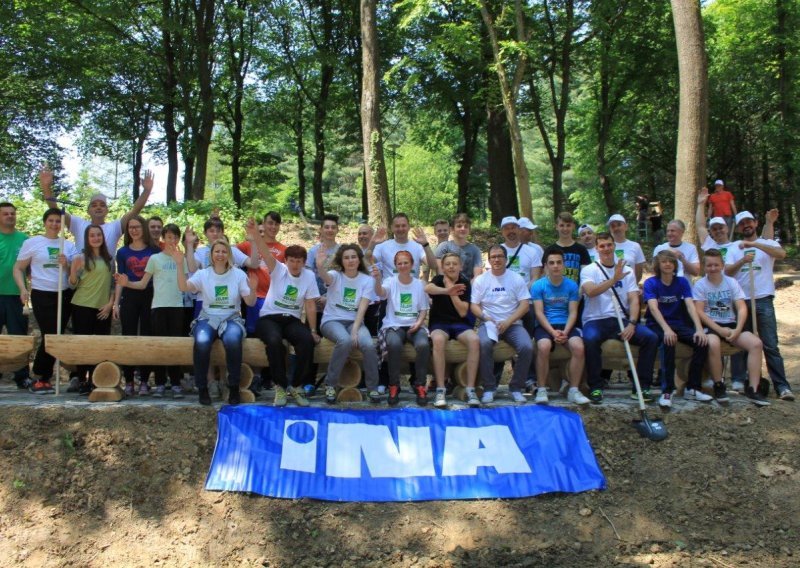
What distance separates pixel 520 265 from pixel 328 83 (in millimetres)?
19559

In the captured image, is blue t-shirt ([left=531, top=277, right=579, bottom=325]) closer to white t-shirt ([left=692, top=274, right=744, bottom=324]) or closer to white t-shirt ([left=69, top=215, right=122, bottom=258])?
white t-shirt ([left=692, top=274, right=744, bottom=324])

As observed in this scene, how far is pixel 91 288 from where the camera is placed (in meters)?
6.98

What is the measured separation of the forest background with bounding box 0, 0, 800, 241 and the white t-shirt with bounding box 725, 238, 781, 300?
881cm

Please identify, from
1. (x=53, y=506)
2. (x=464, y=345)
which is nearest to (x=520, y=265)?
(x=464, y=345)

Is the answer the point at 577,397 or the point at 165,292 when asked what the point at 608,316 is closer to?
the point at 577,397

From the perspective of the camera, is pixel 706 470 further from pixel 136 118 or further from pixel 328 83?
pixel 136 118

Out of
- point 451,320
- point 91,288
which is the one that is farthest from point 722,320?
point 91,288

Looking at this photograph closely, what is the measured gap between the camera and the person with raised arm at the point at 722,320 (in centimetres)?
707

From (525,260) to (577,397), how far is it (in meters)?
1.82

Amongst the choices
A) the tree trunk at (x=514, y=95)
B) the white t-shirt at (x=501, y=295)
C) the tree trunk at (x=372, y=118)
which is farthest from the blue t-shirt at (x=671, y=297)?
the tree trunk at (x=514, y=95)

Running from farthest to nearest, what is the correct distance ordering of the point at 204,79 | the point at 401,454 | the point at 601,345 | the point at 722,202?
the point at 204,79 < the point at 722,202 < the point at 601,345 < the point at 401,454

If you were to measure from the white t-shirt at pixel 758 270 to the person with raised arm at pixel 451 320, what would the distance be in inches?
131

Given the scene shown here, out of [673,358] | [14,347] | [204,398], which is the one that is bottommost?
[204,398]

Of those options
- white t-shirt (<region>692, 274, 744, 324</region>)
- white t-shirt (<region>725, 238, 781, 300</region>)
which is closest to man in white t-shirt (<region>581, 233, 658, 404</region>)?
white t-shirt (<region>692, 274, 744, 324</region>)
